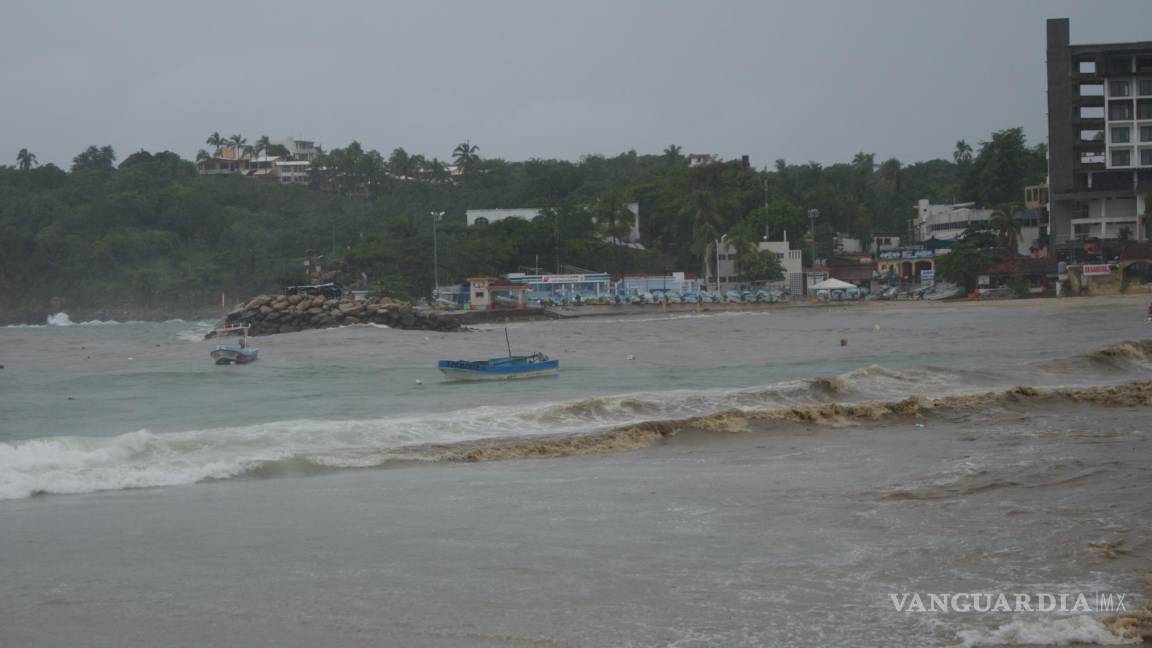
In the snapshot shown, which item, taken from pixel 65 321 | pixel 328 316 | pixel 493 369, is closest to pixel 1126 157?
pixel 328 316

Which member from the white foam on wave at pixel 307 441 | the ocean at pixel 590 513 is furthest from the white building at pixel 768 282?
the white foam on wave at pixel 307 441

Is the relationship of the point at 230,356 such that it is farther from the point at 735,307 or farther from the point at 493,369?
the point at 735,307

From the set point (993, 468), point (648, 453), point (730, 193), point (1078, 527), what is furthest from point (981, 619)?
point (730, 193)

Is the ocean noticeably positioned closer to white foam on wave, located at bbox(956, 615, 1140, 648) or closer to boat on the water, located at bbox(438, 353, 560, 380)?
white foam on wave, located at bbox(956, 615, 1140, 648)

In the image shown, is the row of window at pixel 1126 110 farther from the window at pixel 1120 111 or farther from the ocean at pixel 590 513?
the ocean at pixel 590 513

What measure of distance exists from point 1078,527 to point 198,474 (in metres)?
10.9

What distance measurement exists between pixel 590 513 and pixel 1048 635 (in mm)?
5215

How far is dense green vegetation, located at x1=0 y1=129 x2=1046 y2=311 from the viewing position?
91375 millimetres

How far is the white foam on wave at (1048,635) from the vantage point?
674 cm

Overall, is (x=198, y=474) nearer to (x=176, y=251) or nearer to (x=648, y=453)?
(x=648, y=453)

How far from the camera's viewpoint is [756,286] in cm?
8750

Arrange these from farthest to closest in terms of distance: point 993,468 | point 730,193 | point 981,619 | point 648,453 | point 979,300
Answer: point 730,193
point 979,300
point 648,453
point 993,468
point 981,619

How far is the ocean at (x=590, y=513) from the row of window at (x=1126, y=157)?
53253 millimetres

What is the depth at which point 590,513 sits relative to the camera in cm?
1122
